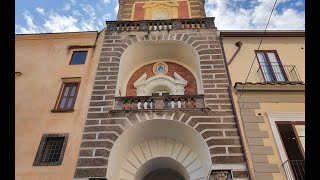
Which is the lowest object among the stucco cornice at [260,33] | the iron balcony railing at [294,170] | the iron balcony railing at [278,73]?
the iron balcony railing at [294,170]

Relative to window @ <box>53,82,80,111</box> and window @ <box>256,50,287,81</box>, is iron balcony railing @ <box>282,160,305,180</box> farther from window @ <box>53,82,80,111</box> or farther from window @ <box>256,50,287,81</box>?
window @ <box>53,82,80,111</box>

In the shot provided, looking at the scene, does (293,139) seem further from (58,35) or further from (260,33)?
(58,35)

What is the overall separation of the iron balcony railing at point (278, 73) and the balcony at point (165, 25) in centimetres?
381

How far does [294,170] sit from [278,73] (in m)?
4.93

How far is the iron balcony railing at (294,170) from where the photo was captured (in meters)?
8.94

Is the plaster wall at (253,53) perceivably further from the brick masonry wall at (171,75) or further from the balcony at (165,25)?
the brick masonry wall at (171,75)

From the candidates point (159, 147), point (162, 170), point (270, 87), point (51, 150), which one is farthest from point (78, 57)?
point (270, 87)

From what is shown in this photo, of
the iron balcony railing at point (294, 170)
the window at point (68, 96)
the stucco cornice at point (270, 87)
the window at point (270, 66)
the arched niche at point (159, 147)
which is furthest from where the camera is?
the window at point (270, 66)

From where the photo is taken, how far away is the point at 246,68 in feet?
41.2

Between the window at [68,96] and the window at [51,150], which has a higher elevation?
the window at [68,96]

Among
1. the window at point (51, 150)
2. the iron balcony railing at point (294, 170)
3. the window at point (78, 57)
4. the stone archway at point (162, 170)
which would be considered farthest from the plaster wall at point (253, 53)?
the window at point (51, 150)
